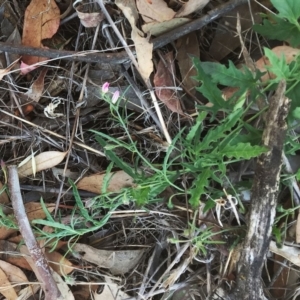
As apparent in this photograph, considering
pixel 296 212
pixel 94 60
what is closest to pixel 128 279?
pixel 296 212

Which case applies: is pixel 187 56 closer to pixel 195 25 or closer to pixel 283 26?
pixel 195 25

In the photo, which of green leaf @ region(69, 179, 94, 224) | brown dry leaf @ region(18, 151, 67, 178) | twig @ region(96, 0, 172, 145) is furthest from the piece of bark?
brown dry leaf @ region(18, 151, 67, 178)

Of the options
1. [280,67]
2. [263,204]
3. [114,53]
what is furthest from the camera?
[114,53]

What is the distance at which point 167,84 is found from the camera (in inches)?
45.5

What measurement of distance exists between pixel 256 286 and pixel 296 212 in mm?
212

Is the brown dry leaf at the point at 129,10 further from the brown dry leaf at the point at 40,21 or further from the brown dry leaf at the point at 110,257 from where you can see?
the brown dry leaf at the point at 110,257

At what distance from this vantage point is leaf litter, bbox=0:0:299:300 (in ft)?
3.67

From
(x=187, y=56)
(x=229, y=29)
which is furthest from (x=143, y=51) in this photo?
(x=229, y=29)

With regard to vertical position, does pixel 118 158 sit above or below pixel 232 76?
below

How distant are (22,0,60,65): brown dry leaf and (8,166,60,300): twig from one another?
33 cm

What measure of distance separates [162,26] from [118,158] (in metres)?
0.33

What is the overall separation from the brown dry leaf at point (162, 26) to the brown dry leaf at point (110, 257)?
56 centimetres

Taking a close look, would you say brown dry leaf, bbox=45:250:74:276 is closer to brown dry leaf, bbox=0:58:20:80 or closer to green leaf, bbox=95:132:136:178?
green leaf, bbox=95:132:136:178

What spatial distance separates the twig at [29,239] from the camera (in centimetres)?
117
